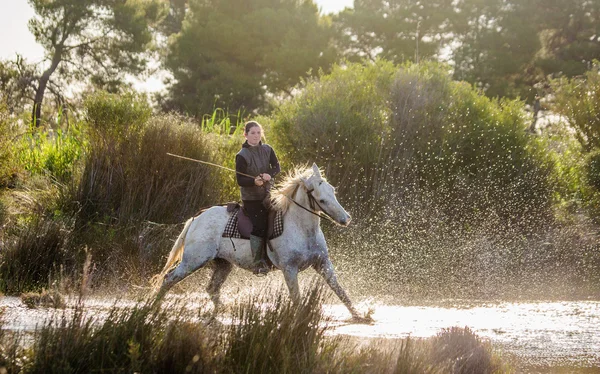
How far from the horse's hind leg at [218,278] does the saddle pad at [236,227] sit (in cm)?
69

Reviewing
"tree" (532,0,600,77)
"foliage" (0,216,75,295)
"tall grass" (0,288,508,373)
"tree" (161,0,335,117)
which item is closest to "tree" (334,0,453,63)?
"tree" (161,0,335,117)

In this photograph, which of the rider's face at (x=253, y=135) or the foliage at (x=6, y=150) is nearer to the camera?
the rider's face at (x=253, y=135)

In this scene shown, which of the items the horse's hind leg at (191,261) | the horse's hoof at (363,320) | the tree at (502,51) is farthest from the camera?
the tree at (502,51)

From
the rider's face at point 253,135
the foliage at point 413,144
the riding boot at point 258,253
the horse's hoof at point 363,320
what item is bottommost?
the horse's hoof at point 363,320

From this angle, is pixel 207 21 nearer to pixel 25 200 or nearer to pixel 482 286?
pixel 25 200

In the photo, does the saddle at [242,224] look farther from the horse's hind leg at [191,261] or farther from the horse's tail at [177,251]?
the horse's tail at [177,251]

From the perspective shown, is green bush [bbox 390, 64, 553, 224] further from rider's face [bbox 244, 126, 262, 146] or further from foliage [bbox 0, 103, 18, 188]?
foliage [bbox 0, 103, 18, 188]

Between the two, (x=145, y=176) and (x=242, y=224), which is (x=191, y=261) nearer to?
(x=242, y=224)

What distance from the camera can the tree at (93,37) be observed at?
120ft

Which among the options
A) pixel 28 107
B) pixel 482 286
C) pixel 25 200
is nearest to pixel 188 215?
pixel 25 200

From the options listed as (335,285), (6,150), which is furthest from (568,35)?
(335,285)

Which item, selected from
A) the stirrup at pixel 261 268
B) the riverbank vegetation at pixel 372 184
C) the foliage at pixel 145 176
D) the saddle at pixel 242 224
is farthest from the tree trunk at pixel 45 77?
the stirrup at pixel 261 268

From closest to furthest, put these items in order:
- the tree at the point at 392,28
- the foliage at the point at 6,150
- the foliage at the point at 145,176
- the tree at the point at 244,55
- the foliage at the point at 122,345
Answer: the foliage at the point at 122,345, the foliage at the point at 145,176, the foliage at the point at 6,150, the tree at the point at 244,55, the tree at the point at 392,28

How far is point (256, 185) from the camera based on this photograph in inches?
407
